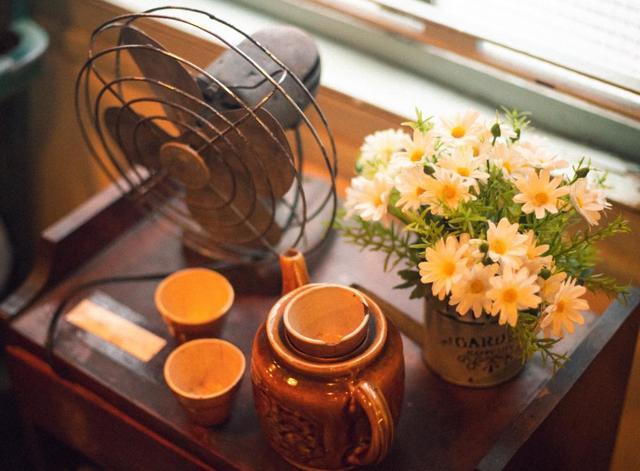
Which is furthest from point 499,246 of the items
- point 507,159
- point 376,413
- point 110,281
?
point 110,281

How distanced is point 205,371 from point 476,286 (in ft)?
1.35

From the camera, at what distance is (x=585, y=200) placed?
90 centimetres

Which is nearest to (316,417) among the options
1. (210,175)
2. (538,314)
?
(538,314)

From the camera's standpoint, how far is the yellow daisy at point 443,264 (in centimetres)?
87

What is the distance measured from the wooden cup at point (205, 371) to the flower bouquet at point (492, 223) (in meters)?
0.26

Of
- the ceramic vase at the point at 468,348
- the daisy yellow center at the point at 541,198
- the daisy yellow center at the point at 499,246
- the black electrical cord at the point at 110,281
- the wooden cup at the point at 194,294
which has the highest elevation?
the daisy yellow center at the point at 541,198

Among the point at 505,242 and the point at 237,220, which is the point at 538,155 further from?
the point at 237,220

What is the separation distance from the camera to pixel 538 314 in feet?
3.08

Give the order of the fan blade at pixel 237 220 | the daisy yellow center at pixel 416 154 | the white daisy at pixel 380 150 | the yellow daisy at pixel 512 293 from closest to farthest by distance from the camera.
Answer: the yellow daisy at pixel 512 293
the daisy yellow center at pixel 416 154
the white daisy at pixel 380 150
the fan blade at pixel 237 220

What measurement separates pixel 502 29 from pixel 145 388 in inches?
31.2

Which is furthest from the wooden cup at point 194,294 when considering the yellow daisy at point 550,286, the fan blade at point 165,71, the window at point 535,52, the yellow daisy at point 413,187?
the window at point 535,52

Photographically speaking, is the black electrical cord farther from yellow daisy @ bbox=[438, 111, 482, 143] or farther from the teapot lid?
yellow daisy @ bbox=[438, 111, 482, 143]

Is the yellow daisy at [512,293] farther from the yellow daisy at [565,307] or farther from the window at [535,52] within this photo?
the window at [535,52]

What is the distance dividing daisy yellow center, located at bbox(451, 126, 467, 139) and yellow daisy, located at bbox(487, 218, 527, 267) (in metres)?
0.14
